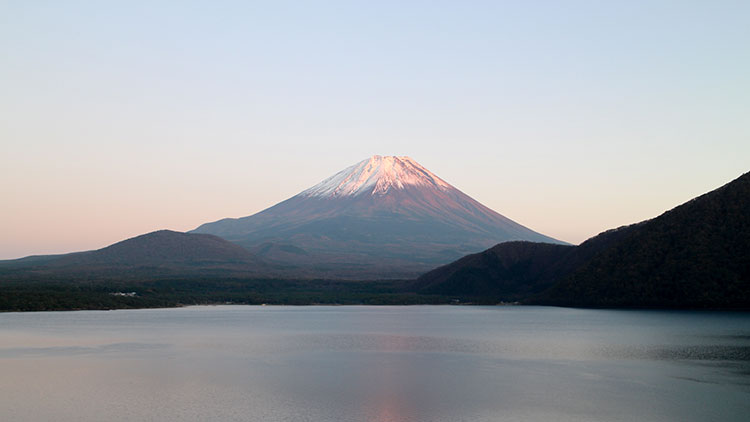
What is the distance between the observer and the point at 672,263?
7162 centimetres

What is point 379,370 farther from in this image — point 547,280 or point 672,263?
point 547,280

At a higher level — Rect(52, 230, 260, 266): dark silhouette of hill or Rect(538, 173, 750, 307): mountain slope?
Rect(52, 230, 260, 266): dark silhouette of hill

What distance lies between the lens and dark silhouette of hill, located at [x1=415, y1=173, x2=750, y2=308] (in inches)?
2657

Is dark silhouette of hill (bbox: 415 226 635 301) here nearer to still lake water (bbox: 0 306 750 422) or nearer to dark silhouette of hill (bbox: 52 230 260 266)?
still lake water (bbox: 0 306 750 422)

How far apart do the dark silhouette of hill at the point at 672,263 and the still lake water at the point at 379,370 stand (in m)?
4.20

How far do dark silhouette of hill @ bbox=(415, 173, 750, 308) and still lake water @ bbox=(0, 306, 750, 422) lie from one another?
4.20m

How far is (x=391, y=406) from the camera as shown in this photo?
2908 centimetres

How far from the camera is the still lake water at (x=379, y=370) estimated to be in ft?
92.0

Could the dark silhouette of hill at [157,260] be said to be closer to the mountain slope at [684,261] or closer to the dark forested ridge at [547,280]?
the dark forested ridge at [547,280]

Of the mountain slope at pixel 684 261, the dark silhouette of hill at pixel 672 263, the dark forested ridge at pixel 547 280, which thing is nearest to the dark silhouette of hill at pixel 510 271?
the dark forested ridge at pixel 547 280

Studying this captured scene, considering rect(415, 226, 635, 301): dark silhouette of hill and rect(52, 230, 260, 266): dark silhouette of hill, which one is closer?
rect(415, 226, 635, 301): dark silhouette of hill

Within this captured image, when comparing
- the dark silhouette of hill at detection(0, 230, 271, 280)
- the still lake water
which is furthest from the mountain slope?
the dark silhouette of hill at detection(0, 230, 271, 280)

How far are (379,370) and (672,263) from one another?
4326 centimetres

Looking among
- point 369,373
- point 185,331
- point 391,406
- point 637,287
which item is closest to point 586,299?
point 637,287
